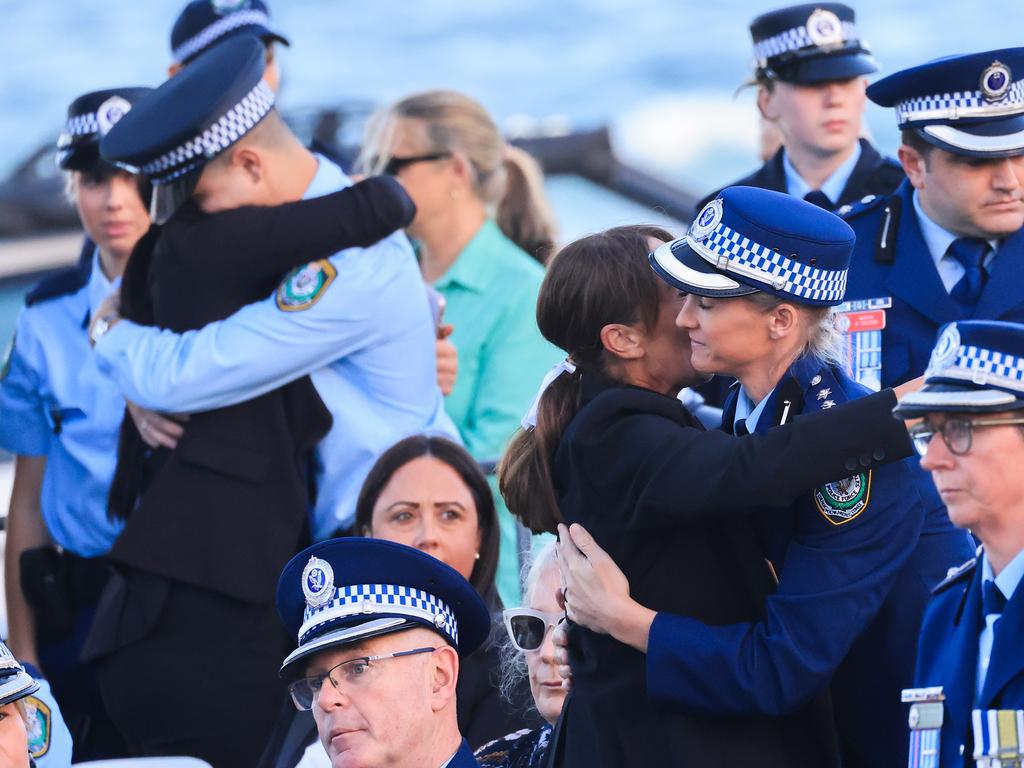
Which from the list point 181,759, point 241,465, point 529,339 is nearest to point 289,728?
point 181,759

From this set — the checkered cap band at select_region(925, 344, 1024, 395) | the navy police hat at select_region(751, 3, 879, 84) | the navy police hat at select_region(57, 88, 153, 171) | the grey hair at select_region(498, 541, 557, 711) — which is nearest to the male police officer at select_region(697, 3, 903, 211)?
the navy police hat at select_region(751, 3, 879, 84)

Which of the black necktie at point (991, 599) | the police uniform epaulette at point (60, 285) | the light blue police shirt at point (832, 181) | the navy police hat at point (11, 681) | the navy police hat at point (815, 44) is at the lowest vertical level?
the navy police hat at point (11, 681)

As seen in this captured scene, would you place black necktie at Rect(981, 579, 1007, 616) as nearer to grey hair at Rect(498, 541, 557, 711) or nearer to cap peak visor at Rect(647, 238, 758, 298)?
cap peak visor at Rect(647, 238, 758, 298)

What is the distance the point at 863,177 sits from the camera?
16.5 ft

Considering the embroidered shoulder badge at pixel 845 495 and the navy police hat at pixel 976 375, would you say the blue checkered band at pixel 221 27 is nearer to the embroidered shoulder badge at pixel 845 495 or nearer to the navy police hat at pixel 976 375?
the embroidered shoulder badge at pixel 845 495

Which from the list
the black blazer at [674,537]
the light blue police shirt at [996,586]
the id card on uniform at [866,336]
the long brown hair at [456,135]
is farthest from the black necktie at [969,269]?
the long brown hair at [456,135]

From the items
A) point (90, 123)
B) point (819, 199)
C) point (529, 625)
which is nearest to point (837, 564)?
point (529, 625)

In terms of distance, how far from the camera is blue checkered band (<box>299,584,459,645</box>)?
3195 mm

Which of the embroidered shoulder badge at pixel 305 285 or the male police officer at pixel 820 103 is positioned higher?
the male police officer at pixel 820 103

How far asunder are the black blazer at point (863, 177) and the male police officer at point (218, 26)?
56.0 inches

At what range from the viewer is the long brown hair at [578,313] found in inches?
122

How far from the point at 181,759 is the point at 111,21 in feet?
116

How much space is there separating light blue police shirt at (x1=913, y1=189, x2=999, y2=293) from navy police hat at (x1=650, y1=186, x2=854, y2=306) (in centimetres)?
85

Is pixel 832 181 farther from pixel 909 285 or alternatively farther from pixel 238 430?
pixel 238 430
